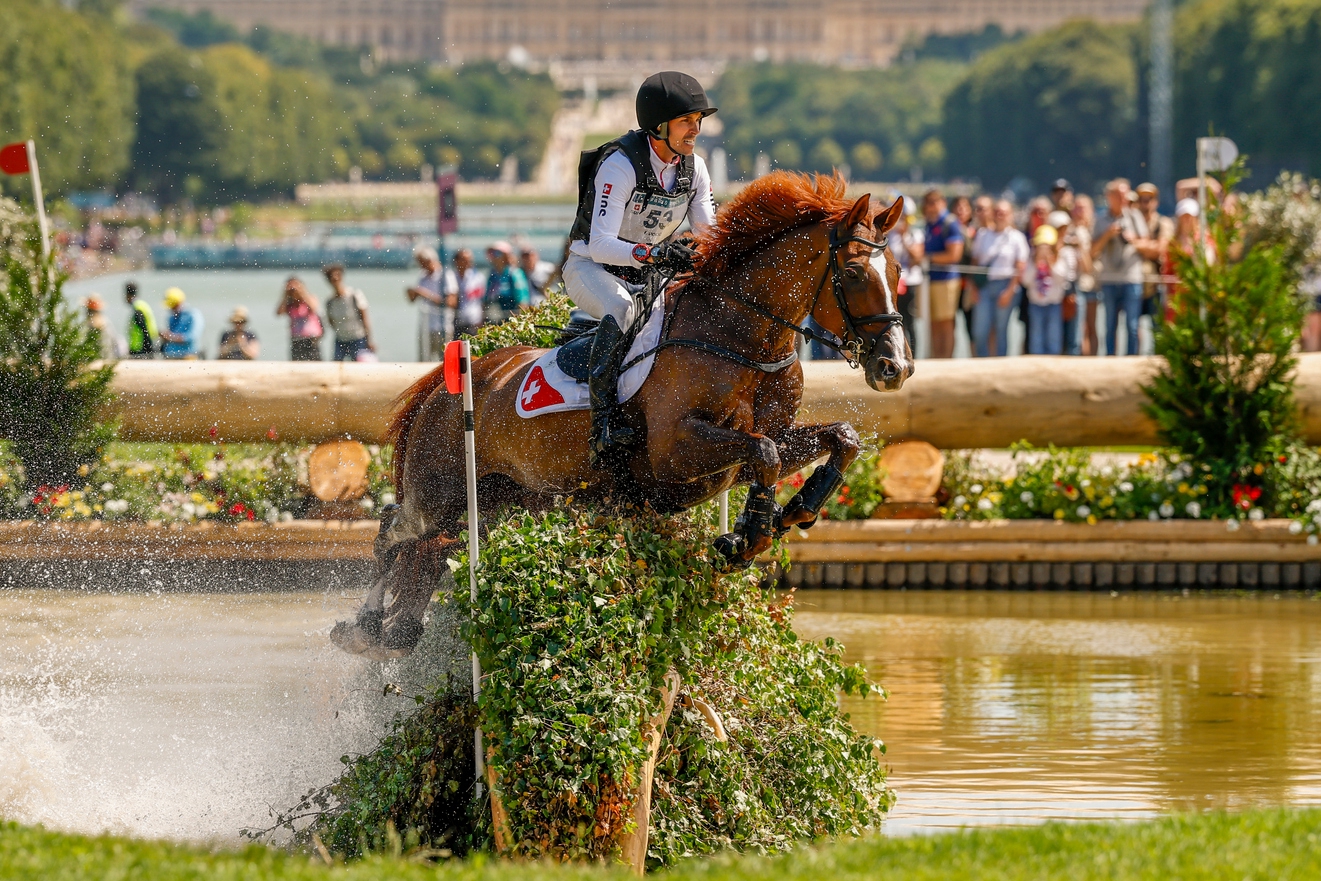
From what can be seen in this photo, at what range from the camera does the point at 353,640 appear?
7.82m

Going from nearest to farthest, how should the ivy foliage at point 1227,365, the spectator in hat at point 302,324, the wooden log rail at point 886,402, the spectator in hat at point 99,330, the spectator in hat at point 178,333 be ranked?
the ivy foliage at point 1227,365, the spectator in hat at point 99,330, the wooden log rail at point 886,402, the spectator in hat at point 302,324, the spectator in hat at point 178,333

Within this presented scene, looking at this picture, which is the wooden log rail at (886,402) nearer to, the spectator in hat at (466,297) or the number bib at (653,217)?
the spectator in hat at (466,297)


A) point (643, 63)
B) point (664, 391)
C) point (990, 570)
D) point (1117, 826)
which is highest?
point (643, 63)

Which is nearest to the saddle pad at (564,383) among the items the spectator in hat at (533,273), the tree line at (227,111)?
the spectator in hat at (533,273)

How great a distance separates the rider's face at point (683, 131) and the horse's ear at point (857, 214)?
681 millimetres

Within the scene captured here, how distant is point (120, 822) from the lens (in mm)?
6773

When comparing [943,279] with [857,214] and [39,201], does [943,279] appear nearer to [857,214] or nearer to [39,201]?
[39,201]

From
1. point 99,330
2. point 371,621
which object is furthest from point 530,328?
point 99,330

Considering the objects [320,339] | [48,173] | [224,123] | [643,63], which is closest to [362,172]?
[224,123]

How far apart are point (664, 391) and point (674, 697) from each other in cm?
122

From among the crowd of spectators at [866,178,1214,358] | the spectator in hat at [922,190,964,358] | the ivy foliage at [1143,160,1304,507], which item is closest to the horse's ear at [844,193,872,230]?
the ivy foliage at [1143,160,1304,507]

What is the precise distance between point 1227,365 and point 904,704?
445 cm

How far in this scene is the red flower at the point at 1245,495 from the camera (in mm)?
12094

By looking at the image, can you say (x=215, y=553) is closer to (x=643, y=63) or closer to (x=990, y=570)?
(x=990, y=570)
